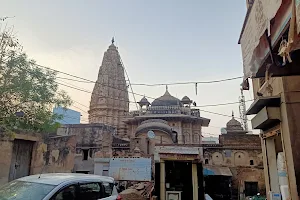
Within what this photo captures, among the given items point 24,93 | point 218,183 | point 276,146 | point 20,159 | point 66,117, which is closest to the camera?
point 276,146

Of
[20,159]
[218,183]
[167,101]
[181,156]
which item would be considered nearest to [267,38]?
[181,156]

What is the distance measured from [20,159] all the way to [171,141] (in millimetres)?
14660

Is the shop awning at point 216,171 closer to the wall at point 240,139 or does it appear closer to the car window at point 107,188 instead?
the wall at point 240,139

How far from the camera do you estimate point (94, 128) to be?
21203 millimetres

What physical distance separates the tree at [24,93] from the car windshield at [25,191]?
5.42 meters

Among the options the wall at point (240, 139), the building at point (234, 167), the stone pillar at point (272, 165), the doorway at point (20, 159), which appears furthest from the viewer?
the wall at point (240, 139)

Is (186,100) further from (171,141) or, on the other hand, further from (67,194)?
(67,194)

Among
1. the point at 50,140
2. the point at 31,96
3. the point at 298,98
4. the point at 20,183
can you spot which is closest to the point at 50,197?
the point at 20,183

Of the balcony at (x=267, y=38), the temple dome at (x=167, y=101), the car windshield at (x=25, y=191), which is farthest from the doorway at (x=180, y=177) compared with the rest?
the temple dome at (x=167, y=101)

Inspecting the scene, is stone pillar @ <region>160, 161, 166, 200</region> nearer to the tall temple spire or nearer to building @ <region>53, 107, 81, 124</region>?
building @ <region>53, 107, 81, 124</region>

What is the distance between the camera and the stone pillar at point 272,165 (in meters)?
6.19

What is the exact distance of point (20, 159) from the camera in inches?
466

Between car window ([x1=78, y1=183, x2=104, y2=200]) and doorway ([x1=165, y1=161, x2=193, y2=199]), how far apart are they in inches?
226

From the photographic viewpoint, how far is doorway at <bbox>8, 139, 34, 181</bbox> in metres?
11.3
